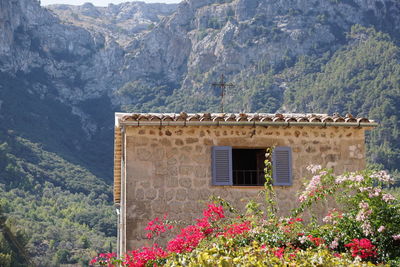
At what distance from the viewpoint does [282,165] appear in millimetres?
12516

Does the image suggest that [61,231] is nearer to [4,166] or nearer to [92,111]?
[4,166]

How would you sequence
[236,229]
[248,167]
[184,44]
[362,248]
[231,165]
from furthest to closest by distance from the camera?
[184,44] < [248,167] < [231,165] < [236,229] < [362,248]

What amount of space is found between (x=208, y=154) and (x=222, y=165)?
0.30 m

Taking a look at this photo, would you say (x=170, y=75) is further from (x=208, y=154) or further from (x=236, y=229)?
(x=236, y=229)

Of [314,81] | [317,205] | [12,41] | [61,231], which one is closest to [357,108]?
[314,81]

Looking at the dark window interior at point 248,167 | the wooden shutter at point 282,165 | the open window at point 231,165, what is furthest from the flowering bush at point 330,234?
the dark window interior at point 248,167

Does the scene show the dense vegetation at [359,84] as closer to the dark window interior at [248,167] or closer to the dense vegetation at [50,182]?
the dense vegetation at [50,182]

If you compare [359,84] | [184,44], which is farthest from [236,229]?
[184,44]

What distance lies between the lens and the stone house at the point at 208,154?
12.0 m

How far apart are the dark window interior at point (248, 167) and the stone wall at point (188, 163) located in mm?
898

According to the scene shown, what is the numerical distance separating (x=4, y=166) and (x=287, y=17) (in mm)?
74071

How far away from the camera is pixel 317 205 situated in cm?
1244

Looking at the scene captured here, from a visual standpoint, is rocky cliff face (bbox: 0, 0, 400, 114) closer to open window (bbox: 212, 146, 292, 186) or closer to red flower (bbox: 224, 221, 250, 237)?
open window (bbox: 212, 146, 292, 186)

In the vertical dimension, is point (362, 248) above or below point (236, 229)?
below
